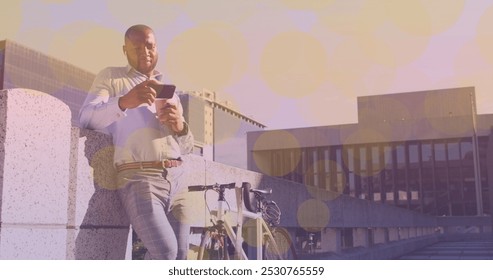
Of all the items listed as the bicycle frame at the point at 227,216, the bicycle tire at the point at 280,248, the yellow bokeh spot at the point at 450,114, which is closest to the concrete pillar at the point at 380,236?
the yellow bokeh spot at the point at 450,114

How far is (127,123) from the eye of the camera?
11.6 ft

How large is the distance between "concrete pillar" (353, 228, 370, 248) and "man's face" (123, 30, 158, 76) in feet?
20.4

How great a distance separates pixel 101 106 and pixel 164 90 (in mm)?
355

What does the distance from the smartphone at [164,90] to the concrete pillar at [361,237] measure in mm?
6294

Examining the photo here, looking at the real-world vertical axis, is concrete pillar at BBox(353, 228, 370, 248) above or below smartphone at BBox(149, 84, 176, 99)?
below

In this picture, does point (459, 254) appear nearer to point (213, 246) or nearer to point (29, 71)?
point (29, 71)

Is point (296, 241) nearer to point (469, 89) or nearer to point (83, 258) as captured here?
point (469, 89)

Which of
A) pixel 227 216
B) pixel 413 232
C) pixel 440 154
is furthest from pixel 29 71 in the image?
pixel 440 154

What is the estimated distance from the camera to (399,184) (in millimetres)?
35938

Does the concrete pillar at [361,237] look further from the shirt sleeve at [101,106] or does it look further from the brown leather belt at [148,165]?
the shirt sleeve at [101,106]

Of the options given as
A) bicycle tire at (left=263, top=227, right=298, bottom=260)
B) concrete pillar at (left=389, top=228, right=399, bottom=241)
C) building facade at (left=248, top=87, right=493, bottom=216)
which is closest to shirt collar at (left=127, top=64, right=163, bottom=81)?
bicycle tire at (left=263, top=227, right=298, bottom=260)

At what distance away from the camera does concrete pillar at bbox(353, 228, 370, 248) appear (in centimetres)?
929

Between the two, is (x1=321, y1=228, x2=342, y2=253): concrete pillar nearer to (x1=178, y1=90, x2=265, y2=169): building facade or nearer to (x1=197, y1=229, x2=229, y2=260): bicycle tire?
(x1=178, y1=90, x2=265, y2=169): building facade
